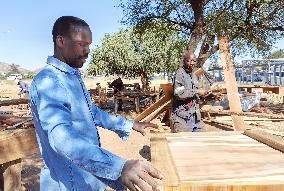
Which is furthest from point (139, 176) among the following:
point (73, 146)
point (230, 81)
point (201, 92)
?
point (230, 81)

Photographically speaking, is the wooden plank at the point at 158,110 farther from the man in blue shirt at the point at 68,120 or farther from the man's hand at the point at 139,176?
the man's hand at the point at 139,176

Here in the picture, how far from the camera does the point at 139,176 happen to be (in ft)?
4.60

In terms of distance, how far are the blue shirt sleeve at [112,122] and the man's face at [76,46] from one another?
1.73 feet

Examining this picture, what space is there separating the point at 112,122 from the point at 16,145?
67 centimetres

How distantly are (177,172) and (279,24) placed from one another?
15.7 m

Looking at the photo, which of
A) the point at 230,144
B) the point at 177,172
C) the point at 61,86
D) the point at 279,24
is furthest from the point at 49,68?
the point at 279,24

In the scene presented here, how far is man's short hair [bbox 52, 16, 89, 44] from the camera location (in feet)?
6.56

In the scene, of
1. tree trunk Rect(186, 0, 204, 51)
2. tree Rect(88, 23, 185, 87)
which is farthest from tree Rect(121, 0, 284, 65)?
tree Rect(88, 23, 185, 87)

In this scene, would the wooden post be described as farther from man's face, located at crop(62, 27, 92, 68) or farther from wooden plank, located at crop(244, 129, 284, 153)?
man's face, located at crop(62, 27, 92, 68)

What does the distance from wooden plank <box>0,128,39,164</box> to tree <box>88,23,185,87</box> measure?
104 feet

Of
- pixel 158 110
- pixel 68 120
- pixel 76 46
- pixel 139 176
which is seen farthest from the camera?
pixel 158 110

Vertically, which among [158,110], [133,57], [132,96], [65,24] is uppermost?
[133,57]

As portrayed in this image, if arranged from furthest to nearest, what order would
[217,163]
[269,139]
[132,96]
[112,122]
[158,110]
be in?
[132,96] → [158,110] → [112,122] → [269,139] → [217,163]

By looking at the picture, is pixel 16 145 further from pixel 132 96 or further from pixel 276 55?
pixel 276 55
